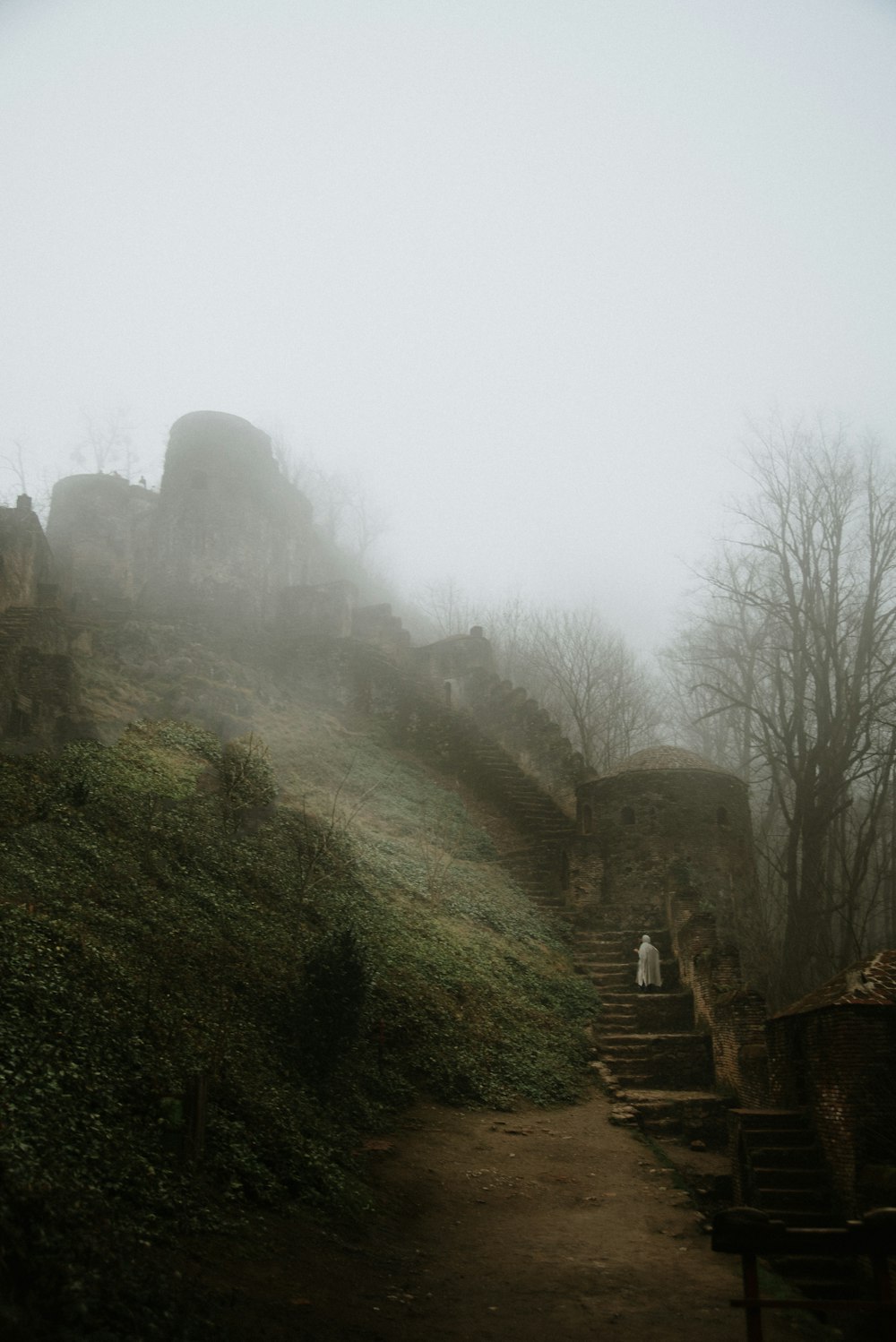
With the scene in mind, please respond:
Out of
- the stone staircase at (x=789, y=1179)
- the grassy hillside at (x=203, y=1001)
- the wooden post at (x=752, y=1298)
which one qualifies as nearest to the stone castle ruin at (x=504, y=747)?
the stone staircase at (x=789, y=1179)

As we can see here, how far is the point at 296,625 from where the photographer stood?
29.2 metres

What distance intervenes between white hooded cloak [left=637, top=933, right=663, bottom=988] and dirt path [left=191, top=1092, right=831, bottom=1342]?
5.67 metres

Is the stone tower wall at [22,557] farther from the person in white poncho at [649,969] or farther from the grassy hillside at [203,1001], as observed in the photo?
the person in white poncho at [649,969]

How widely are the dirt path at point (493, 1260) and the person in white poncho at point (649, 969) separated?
5663 millimetres

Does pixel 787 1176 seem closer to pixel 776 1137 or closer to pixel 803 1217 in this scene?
pixel 776 1137

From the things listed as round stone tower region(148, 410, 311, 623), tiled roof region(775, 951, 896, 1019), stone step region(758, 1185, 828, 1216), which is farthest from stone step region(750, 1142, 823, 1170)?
round stone tower region(148, 410, 311, 623)

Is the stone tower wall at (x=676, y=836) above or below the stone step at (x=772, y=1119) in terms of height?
above

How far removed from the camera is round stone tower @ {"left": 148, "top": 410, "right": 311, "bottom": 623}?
28578 millimetres

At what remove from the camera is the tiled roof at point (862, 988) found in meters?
8.92

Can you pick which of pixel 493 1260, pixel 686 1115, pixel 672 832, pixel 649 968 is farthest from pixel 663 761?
pixel 493 1260

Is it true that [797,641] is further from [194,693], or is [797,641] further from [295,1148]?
[295,1148]

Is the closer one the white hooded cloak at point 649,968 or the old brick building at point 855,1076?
the old brick building at point 855,1076

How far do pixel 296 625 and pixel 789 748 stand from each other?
16303mm

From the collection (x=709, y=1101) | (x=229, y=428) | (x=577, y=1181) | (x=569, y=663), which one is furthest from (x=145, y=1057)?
(x=569, y=663)
